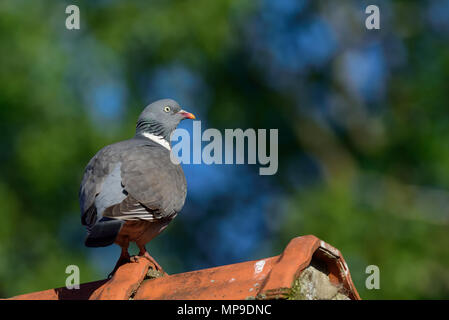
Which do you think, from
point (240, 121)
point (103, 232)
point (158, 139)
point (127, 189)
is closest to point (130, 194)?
point (127, 189)

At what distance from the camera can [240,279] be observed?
412 cm

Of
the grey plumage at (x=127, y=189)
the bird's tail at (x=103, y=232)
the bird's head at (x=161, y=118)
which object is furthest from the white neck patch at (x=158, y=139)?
the bird's tail at (x=103, y=232)

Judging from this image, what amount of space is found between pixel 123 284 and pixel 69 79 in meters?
6.74

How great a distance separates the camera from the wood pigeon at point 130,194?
483 centimetres

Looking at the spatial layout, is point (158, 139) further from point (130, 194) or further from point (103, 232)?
point (103, 232)

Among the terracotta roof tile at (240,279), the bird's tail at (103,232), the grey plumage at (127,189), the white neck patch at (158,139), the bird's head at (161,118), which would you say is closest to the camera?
the terracotta roof tile at (240,279)

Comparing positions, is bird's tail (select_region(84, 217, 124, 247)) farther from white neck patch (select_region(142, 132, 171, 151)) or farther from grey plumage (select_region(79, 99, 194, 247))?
white neck patch (select_region(142, 132, 171, 151))

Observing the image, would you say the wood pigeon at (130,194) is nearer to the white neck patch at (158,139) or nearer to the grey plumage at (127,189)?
the grey plumage at (127,189)

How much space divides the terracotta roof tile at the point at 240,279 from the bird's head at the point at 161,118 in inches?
83.2

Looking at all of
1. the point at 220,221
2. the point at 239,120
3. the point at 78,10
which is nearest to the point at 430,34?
the point at 239,120

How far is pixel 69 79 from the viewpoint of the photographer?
34.9ft

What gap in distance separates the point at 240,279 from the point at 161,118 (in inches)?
112
